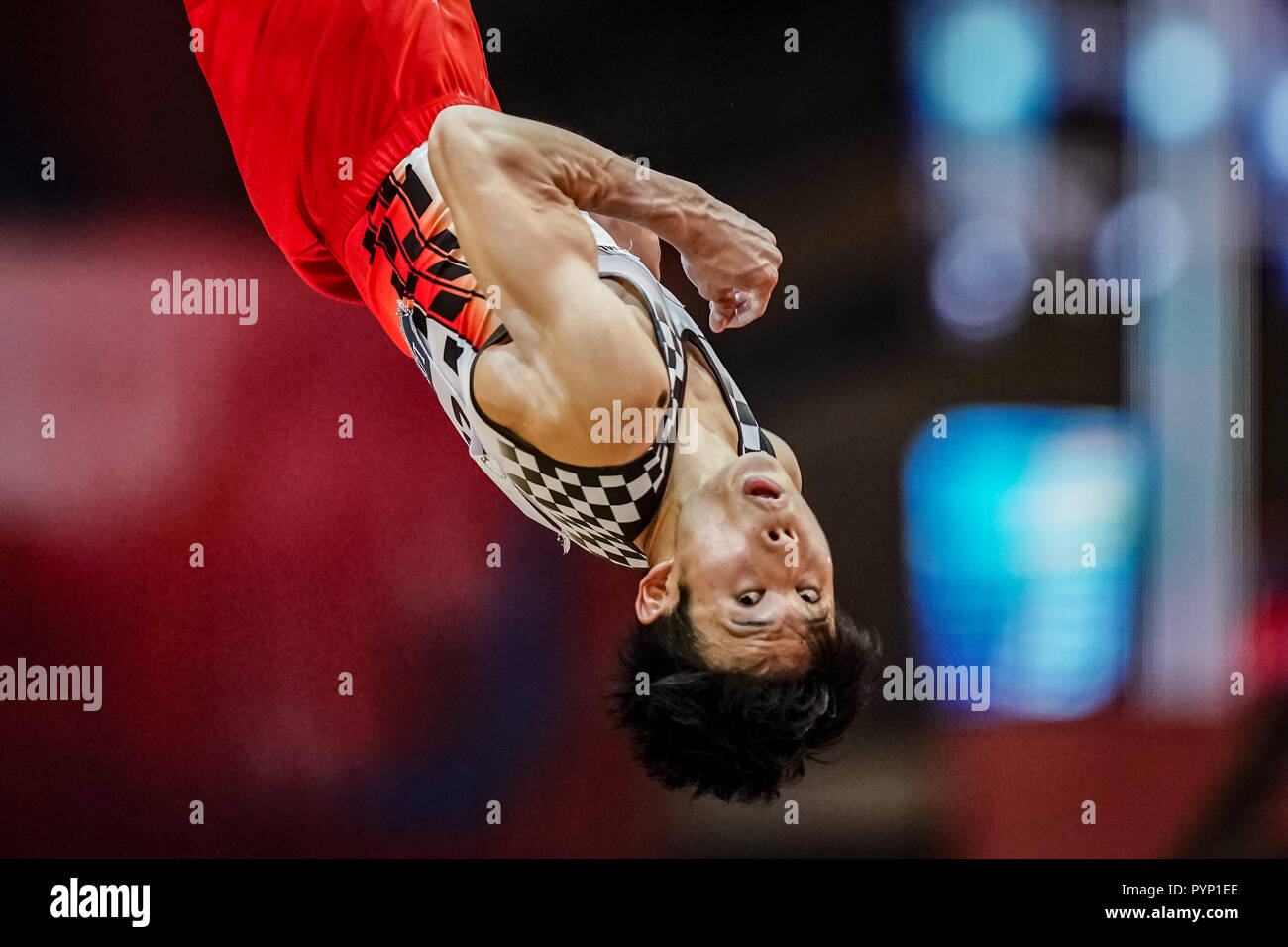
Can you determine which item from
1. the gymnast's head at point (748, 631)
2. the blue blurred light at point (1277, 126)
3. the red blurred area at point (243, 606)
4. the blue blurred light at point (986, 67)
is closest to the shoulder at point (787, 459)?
the gymnast's head at point (748, 631)

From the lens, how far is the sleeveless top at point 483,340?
1.99 meters

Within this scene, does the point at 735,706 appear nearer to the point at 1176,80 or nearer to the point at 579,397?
the point at 579,397

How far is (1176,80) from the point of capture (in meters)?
2.64

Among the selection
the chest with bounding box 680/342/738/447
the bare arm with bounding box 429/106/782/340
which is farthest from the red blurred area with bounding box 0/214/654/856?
the bare arm with bounding box 429/106/782/340

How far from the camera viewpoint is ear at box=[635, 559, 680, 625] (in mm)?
2082

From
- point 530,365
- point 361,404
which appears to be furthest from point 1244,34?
point 361,404

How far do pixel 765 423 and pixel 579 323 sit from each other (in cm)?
89

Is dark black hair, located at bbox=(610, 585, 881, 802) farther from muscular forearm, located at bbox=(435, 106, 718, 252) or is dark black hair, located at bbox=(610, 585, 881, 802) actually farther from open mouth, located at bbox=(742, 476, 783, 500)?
muscular forearm, located at bbox=(435, 106, 718, 252)

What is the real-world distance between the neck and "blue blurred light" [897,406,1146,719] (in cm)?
70

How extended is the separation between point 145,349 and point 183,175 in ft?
1.32

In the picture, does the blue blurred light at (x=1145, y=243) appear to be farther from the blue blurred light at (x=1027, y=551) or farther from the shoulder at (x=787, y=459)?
the shoulder at (x=787, y=459)

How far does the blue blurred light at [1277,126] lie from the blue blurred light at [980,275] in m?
0.62

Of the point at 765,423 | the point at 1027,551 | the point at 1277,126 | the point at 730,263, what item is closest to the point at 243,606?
the point at 765,423
